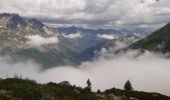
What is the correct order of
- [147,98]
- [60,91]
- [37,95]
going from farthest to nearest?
[147,98] → [60,91] → [37,95]

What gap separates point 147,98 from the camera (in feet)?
200

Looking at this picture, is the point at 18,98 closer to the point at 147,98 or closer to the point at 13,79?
the point at 13,79

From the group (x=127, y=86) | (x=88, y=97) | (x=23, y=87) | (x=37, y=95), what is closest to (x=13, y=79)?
(x=23, y=87)

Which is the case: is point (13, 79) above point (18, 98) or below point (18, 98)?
above

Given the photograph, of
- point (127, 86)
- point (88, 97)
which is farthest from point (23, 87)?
point (127, 86)

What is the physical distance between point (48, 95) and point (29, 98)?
4117 mm

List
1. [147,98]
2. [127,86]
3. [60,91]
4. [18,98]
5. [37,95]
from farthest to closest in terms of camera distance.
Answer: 1. [127,86]
2. [147,98]
3. [60,91]
4. [37,95]
5. [18,98]

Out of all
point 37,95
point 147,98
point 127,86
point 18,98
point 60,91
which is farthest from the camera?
point 127,86

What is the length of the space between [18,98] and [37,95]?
12.2 ft

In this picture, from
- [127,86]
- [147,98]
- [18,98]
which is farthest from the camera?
[127,86]

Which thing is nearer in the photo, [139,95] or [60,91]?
[60,91]

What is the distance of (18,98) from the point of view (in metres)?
44.8

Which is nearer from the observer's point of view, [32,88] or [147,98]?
[32,88]

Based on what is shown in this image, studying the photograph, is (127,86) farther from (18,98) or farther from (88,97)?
(18,98)
